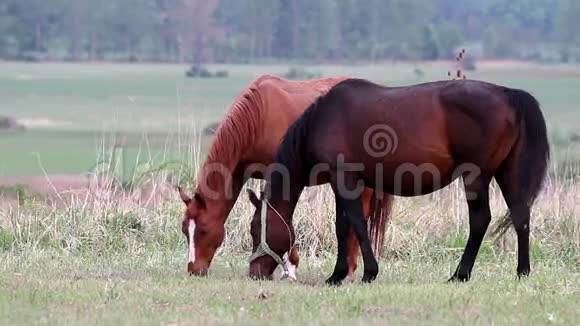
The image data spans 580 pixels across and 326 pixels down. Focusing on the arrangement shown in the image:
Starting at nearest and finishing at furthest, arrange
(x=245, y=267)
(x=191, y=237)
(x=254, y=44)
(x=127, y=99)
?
(x=191, y=237) → (x=245, y=267) → (x=127, y=99) → (x=254, y=44)

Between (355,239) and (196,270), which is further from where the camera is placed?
(355,239)

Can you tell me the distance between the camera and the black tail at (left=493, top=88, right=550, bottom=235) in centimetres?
874

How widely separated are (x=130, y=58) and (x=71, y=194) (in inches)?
1623

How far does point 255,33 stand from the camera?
51.1 m

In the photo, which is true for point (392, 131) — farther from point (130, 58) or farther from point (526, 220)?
point (130, 58)

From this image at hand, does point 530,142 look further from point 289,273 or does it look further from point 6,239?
point 6,239

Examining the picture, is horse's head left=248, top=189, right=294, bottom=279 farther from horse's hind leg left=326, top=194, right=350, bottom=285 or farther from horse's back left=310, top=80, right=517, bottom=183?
horse's back left=310, top=80, right=517, bottom=183

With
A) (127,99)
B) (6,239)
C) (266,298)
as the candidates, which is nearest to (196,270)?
(266,298)

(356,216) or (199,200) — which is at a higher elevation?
(356,216)

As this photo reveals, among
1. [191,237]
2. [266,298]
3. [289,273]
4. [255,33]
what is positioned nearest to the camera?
[266,298]

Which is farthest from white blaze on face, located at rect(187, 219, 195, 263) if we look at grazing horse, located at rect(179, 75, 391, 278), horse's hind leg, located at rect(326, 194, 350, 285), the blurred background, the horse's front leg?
the blurred background

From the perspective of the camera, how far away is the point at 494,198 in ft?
41.8

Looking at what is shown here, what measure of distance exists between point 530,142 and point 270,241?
1.90 metres

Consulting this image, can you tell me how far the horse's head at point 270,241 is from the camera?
9188mm
